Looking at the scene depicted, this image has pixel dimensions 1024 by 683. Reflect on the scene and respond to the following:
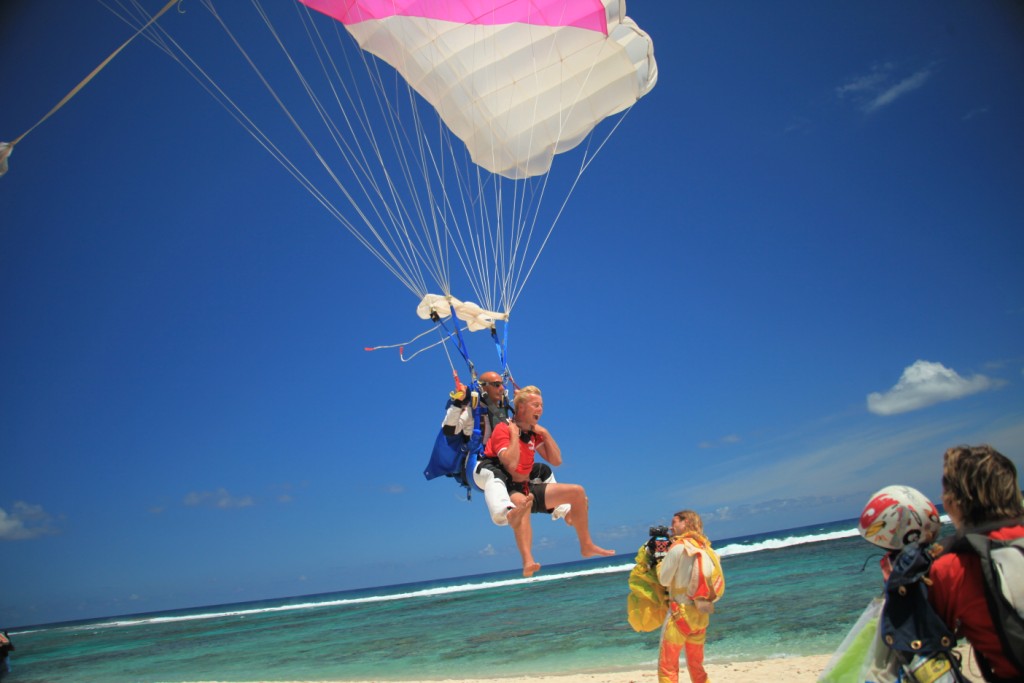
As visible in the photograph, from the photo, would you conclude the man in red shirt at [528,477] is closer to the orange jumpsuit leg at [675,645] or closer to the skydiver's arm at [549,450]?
the skydiver's arm at [549,450]

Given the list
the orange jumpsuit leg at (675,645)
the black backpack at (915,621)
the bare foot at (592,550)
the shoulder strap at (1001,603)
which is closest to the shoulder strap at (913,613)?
the black backpack at (915,621)

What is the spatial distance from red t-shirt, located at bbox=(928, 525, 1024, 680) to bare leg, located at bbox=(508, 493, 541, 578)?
3.06 m

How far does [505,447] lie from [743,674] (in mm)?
4259

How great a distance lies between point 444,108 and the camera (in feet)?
24.2

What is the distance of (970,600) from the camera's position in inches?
75.0

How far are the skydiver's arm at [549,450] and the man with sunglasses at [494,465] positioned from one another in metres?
0.14

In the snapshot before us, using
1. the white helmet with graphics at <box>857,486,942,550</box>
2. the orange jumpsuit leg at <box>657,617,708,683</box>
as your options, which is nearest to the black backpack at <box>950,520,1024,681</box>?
the white helmet with graphics at <box>857,486,942,550</box>

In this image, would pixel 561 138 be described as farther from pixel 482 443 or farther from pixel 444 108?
pixel 482 443

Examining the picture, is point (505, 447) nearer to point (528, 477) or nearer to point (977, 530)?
point (528, 477)

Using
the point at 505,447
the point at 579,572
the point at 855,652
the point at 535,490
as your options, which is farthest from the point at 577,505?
the point at 579,572

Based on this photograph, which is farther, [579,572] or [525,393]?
[579,572]

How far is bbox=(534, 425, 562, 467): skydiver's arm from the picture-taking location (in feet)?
17.4

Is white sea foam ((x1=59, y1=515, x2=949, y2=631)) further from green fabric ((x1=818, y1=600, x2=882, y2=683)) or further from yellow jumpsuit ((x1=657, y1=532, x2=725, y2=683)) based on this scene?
green fabric ((x1=818, y1=600, x2=882, y2=683))

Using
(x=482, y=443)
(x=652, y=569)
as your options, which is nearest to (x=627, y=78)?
(x=482, y=443)
